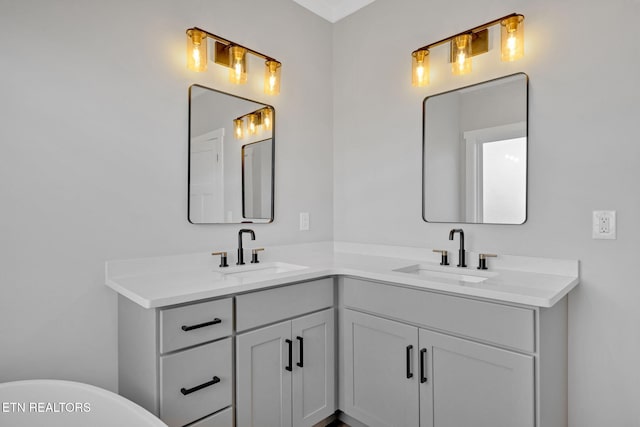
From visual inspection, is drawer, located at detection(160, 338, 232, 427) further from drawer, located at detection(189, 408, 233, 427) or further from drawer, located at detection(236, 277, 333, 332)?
drawer, located at detection(236, 277, 333, 332)

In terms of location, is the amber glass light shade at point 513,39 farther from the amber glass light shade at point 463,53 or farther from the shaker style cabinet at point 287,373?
the shaker style cabinet at point 287,373

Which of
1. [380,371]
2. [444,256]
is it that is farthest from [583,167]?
[380,371]

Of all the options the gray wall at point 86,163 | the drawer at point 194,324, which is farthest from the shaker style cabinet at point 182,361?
the gray wall at point 86,163

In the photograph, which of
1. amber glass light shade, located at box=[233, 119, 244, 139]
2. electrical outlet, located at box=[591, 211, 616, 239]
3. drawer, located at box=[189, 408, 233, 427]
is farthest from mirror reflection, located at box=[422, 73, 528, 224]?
drawer, located at box=[189, 408, 233, 427]

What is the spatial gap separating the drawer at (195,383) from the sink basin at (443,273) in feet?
3.25

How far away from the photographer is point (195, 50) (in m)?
1.90

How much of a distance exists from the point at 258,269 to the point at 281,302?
428 millimetres

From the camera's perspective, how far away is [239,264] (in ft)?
6.76

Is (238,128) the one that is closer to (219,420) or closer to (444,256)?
(444,256)

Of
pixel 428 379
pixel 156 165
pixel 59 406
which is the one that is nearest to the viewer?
pixel 59 406

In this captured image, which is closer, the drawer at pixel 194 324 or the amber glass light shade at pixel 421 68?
the drawer at pixel 194 324

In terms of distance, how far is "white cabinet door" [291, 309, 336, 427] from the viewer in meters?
1.76

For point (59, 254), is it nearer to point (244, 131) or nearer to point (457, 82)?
point (244, 131)

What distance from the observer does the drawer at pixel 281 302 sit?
1.56 meters
